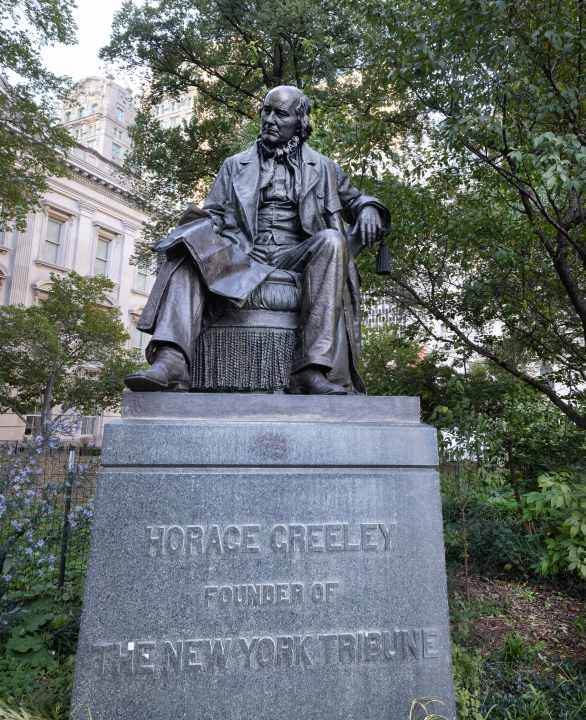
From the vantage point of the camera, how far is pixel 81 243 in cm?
2838

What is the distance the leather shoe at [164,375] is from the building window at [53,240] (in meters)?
26.9

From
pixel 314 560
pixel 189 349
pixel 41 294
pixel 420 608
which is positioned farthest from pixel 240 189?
pixel 41 294

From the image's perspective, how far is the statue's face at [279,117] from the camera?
364 centimetres

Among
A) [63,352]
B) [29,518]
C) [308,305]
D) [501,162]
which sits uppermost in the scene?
[63,352]

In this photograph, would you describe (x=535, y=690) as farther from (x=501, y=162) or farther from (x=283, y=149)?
(x=501, y=162)

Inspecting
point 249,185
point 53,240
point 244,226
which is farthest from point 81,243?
point 244,226

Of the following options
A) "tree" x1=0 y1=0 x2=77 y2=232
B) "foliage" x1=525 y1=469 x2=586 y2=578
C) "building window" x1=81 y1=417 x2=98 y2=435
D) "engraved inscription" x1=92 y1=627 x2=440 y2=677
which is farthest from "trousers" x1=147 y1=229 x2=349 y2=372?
"building window" x1=81 y1=417 x2=98 y2=435

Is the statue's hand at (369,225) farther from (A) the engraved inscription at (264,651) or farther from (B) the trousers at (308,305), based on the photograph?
(A) the engraved inscription at (264,651)

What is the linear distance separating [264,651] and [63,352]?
19.0 metres

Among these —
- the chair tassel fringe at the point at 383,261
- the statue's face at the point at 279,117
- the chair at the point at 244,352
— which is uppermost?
the statue's face at the point at 279,117

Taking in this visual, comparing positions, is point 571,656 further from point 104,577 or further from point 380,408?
point 104,577

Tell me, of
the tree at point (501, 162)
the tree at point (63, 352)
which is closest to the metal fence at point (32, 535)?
the tree at point (501, 162)

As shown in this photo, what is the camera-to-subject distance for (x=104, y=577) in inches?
87.3

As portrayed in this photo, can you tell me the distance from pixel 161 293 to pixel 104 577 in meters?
1.42
